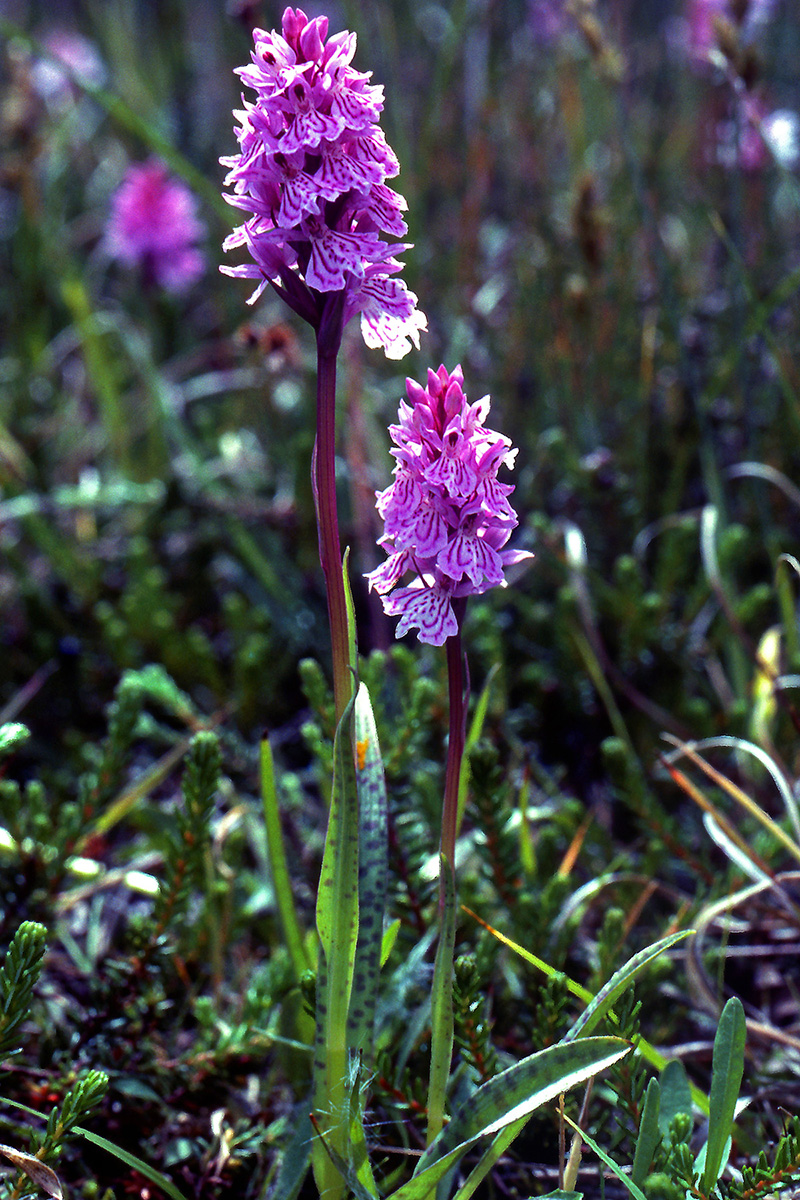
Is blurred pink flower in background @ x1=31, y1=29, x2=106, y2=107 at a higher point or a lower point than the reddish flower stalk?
higher

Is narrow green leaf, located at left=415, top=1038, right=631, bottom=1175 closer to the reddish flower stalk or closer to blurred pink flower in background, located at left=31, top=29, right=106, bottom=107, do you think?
the reddish flower stalk

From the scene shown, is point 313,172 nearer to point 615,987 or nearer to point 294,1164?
point 615,987

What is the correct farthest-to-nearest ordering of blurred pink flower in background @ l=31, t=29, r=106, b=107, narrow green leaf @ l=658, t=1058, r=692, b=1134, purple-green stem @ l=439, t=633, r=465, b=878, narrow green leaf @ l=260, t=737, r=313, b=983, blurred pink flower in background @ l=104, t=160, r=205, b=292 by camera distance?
1. blurred pink flower in background @ l=31, t=29, r=106, b=107
2. blurred pink flower in background @ l=104, t=160, r=205, b=292
3. narrow green leaf @ l=260, t=737, r=313, b=983
4. narrow green leaf @ l=658, t=1058, r=692, b=1134
5. purple-green stem @ l=439, t=633, r=465, b=878

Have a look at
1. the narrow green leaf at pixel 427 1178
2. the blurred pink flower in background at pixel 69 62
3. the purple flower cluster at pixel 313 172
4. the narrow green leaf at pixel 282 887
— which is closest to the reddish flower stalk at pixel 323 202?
the purple flower cluster at pixel 313 172

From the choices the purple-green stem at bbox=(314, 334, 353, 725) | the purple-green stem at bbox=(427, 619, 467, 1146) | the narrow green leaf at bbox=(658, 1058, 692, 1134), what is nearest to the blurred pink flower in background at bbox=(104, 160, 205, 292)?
the purple-green stem at bbox=(314, 334, 353, 725)

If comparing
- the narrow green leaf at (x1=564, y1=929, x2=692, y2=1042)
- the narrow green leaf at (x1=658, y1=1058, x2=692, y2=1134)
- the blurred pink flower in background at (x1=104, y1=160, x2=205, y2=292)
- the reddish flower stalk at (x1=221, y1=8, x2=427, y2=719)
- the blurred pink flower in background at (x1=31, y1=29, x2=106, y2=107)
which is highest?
the blurred pink flower in background at (x1=31, y1=29, x2=106, y2=107)

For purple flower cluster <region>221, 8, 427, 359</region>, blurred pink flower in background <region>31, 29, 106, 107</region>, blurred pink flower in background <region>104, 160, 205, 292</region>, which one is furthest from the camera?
blurred pink flower in background <region>31, 29, 106, 107</region>

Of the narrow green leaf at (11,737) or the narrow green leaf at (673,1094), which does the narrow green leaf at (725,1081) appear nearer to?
the narrow green leaf at (673,1094)

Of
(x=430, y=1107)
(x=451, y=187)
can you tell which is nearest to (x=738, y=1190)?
(x=430, y=1107)
